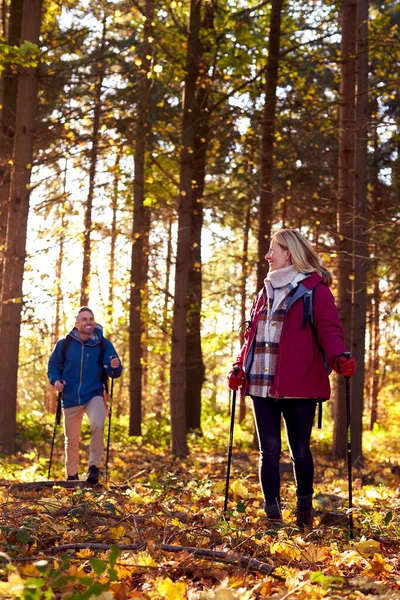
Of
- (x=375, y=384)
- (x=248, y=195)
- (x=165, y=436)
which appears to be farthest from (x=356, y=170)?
(x=375, y=384)

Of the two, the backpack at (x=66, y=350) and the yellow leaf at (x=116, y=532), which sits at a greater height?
the backpack at (x=66, y=350)

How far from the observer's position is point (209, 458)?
12609mm

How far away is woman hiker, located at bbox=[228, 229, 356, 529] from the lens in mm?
5316

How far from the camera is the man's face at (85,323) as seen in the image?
28.2ft

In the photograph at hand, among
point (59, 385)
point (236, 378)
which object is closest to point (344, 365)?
point (236, 378)

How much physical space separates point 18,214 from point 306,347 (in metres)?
6.86

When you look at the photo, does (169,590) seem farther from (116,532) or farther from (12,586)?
(116,532)

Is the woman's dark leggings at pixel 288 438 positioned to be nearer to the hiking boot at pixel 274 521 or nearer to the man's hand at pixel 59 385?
the hiking boot at pixel 274 521

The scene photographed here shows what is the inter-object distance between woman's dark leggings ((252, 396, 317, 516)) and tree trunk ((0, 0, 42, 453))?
635cm

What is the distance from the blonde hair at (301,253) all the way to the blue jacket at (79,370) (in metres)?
3.52

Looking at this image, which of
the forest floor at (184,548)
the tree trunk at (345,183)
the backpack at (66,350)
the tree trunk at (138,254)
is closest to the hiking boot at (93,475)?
the forest floor at (184,548)

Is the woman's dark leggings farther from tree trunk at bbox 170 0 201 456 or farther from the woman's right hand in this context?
tree trunk at bbox 170 0 201 456

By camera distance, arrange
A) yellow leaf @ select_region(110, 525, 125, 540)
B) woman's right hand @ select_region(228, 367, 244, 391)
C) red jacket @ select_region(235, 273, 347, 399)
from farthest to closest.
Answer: woman's right hand @ select_region(228, 367, 244, 391) → red jacket @ select_region(235, 273, 347, 399) → yellow leaf @ select_region(110, 525, 125, 540)

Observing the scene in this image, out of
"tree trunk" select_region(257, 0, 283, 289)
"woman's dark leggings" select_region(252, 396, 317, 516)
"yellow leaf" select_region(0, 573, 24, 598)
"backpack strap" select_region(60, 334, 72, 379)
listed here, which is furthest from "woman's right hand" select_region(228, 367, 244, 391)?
"tree trunk" select_region(257, 0, 283, 289)
